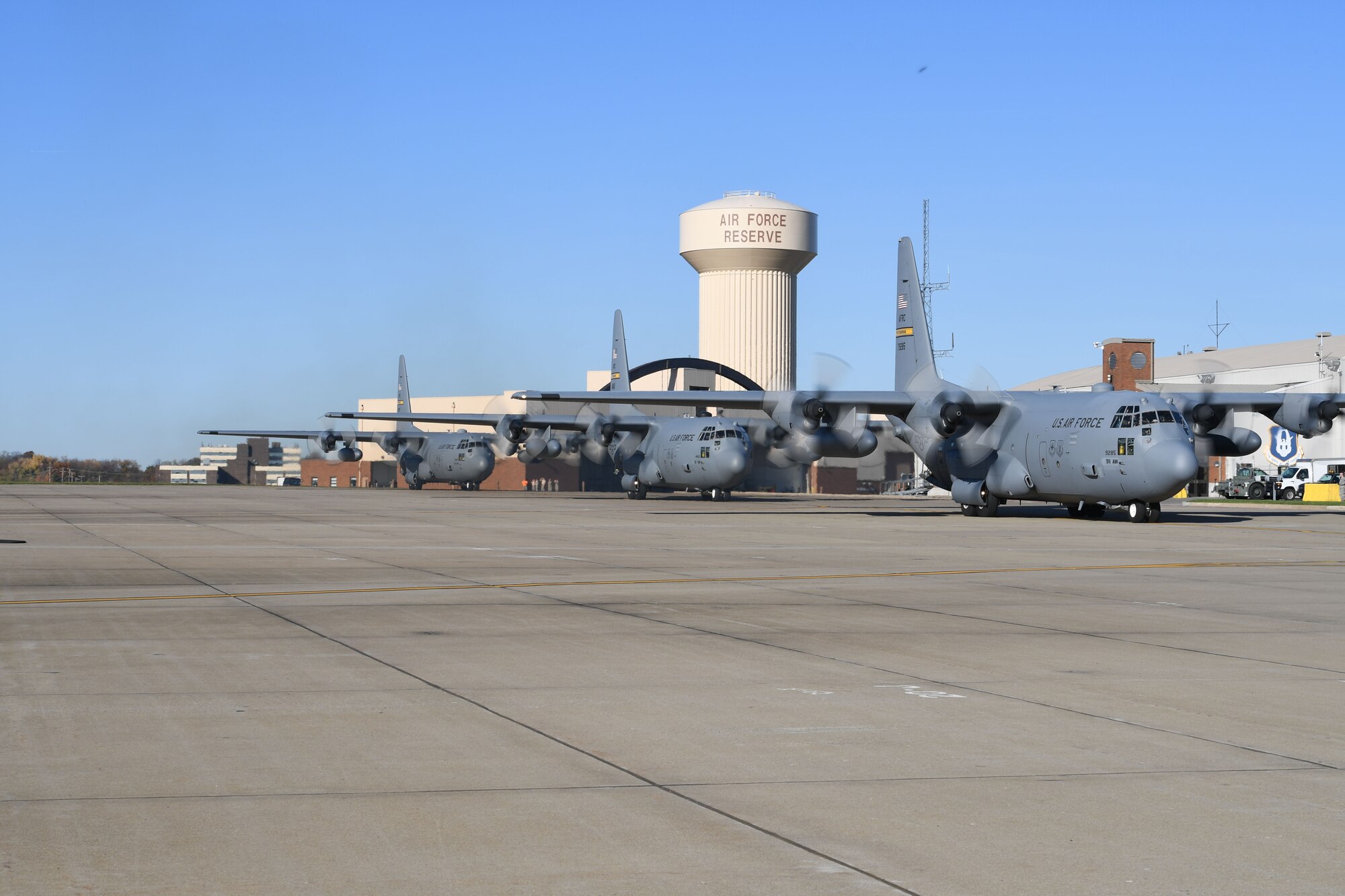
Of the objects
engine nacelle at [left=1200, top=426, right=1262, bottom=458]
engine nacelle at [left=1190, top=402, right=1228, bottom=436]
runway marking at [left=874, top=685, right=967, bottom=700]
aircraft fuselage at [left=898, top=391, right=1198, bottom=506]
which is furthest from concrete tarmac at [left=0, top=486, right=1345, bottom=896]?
engine nacelle at [left=1200, top=426, right=1262, bottom=458]

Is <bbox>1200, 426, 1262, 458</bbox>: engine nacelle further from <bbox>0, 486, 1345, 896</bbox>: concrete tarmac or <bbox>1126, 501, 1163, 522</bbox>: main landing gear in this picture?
<bbox>0, 486, 1345, 896</bbox>: concrete tarmac

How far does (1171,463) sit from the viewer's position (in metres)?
36.4

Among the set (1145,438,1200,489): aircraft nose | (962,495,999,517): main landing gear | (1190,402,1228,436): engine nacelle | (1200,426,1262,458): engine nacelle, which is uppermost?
(1190,402,1228,436): engine nacelle

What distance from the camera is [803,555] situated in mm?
26141

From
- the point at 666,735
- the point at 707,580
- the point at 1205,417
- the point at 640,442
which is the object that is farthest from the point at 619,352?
the point at 666,735

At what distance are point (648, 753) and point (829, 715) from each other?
71.2 inches

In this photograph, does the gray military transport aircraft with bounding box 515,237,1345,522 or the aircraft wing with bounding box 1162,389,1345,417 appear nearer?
the gray military transport aircraft with bounding box 515,237,1345,522

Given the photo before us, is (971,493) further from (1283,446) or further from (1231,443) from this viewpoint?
(1283,446)

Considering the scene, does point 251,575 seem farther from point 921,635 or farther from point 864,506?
point 864,506

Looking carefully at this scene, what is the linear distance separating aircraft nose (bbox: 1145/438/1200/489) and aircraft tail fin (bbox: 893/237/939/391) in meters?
15.1

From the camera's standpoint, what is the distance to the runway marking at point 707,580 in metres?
16.8

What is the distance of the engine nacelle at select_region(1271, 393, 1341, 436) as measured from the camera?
144 feet

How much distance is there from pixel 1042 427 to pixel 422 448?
2223 inches

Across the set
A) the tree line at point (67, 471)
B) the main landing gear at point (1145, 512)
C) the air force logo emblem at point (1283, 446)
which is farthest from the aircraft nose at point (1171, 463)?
the tree line at point (67, 471)
